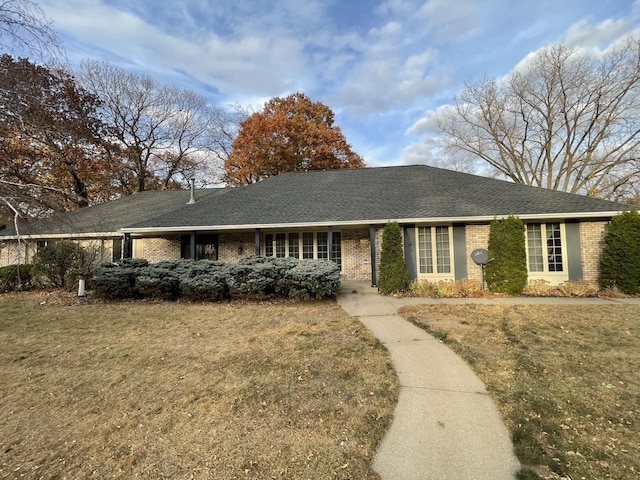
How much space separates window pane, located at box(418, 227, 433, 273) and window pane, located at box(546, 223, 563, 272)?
152 inches

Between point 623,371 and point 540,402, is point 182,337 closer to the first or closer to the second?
point 540,402

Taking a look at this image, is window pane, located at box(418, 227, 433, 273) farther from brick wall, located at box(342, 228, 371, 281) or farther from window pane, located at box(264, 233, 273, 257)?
window pane, located at box(264, 233, 273, 257)

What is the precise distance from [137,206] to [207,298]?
10.9 meters

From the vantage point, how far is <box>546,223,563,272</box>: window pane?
10.7 m

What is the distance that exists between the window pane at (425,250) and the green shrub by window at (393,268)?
65.8 inches

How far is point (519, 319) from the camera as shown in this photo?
6750 mm

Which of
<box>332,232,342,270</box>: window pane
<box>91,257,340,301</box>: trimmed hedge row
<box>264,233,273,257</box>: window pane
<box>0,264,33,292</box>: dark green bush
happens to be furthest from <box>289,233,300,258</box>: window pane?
<box>0,264,33,292</box>: dark green bush

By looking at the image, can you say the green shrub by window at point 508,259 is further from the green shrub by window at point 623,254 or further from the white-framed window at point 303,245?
the white-framed window at point 303,245

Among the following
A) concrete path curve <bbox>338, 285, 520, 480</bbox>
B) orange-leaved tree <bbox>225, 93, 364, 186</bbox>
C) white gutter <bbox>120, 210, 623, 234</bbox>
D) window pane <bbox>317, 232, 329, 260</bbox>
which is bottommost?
concrete path curve <bbox>338, 285, 520, 480</bbox>

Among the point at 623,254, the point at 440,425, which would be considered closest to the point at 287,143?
the point at 623,254

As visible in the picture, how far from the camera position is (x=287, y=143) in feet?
86.3

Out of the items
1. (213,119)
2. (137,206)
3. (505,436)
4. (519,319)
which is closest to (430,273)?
(519,319)

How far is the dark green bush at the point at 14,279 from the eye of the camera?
11.4m

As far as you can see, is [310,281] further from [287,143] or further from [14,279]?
[287,143]
